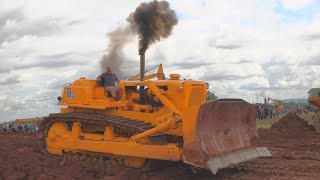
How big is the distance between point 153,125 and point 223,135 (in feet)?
5.14

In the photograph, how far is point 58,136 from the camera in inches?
427

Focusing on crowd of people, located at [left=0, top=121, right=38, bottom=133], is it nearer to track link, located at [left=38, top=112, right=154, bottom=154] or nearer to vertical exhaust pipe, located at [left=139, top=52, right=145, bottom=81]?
vertical exhaust pipe, located at [left=139, top=52, right=145, bottom=81]

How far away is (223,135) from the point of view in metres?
9.54

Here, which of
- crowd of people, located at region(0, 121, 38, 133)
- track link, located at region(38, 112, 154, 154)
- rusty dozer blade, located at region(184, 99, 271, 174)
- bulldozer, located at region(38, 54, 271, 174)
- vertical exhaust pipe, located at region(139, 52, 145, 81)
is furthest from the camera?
crowd of people, located at region(0, 121, 38, 133)

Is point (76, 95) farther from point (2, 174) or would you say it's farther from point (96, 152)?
point (2, 174)

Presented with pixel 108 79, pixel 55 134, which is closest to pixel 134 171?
pixel 55 134

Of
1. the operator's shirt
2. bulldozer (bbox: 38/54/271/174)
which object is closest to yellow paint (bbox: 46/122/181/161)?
bulldozer (bbox: 38/54/271/174)

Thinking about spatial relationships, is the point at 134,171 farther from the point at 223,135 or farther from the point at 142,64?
the point at 142,64

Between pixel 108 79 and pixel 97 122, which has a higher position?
pixel 108 79

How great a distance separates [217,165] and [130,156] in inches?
80.0

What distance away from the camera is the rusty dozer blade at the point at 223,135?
27.4 ft

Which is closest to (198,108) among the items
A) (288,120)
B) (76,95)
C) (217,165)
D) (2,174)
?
(217,165)

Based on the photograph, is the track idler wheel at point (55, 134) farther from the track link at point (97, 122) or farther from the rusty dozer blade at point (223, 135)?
the rusty dozer blade at point (223, 135)

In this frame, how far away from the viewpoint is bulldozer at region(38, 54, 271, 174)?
28.1 feet
